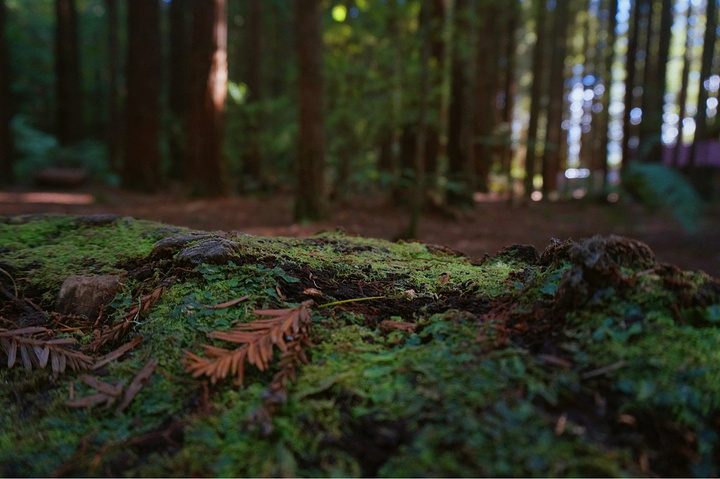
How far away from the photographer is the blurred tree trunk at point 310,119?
7.86m

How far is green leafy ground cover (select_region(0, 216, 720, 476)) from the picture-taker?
3.35ft

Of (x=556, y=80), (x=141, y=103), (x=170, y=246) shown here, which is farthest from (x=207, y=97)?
(x=556, y=80)

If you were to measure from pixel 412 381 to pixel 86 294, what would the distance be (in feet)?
4.20

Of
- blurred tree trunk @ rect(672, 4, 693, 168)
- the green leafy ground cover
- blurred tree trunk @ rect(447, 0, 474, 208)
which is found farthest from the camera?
blurred tree trunk @ rect(672, 4, 693, 168)

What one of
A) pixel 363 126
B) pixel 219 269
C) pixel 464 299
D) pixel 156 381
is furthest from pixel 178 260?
pixel 363 126

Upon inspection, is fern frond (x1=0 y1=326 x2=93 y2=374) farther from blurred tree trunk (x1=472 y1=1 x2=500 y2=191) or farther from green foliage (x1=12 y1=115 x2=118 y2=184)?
green foliage (x1=12 y1=115 x2=118 y2=184)

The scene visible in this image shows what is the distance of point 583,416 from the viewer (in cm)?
106

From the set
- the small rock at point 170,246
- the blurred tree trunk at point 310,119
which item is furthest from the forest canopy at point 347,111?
the small rock at point 170,246

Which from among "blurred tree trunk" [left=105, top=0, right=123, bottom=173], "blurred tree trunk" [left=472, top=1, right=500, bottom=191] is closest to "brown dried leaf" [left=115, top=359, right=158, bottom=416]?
"blurred tree trunk" [left=472, top=1, right=500, bottom=191]

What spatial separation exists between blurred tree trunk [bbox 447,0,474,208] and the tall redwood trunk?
5.41m

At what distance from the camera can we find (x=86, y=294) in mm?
1759

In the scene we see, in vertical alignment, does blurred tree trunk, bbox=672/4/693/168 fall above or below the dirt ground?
above

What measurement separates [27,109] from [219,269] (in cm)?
3161

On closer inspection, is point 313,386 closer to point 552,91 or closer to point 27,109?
point 552,91
